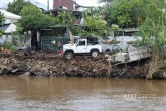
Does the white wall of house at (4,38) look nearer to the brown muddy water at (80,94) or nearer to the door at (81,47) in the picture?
the brown muddy water at (80,94)

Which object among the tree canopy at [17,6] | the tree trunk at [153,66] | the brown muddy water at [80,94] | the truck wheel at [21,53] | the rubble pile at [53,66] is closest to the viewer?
the brown muddy water at [80,94]

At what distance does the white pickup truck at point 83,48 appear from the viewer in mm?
24531

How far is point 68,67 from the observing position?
24500 millimetres

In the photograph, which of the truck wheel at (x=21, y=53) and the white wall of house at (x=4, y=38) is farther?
the white wall of house at (x=4, y=38)

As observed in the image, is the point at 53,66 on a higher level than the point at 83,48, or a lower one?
lower

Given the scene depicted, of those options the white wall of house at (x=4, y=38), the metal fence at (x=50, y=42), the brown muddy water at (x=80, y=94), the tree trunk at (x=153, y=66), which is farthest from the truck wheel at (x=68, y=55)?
the white wall of house at (x=4, y=38)

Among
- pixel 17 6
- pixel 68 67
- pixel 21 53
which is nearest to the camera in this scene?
pixel 68 67

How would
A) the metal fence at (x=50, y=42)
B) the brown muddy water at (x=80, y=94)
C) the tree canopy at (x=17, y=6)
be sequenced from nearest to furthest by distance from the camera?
the brown muddy water at (x=80, y=94) → the metal fence at (x=50, y=42) → the tree canopy at (x=17, y=6)

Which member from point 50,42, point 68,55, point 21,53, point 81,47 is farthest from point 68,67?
point 50,42

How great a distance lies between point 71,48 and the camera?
2478cm

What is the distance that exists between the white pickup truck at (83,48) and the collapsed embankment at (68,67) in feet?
1.60

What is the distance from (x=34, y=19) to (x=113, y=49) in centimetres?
908

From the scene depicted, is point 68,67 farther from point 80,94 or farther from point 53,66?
point 80,94

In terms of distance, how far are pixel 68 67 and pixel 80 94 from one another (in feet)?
24.4
